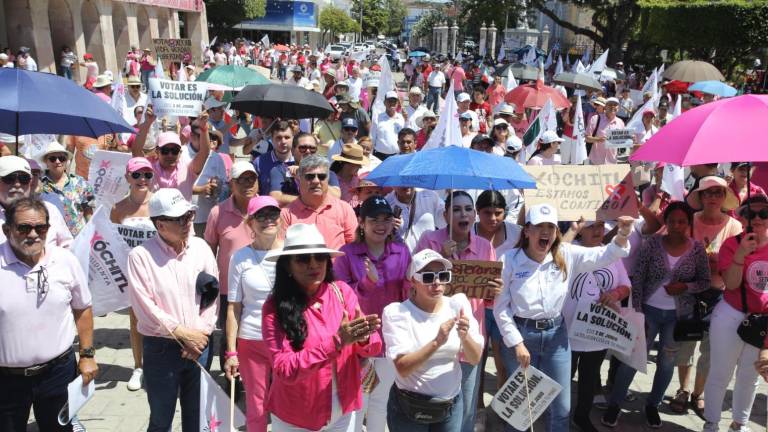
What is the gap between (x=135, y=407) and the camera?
16.6ft

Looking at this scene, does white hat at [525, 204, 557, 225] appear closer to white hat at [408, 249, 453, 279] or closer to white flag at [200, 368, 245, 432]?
white hat at [408, 249, 453, 279]

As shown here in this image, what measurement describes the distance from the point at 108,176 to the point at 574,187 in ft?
13.6

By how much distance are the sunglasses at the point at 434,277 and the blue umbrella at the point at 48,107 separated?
8.53 ft

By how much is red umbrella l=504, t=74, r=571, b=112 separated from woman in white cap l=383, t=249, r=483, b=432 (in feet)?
25.6

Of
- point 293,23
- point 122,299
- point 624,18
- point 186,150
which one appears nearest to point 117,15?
point 624,18

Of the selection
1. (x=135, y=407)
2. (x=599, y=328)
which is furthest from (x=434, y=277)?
(x=135, y=407)

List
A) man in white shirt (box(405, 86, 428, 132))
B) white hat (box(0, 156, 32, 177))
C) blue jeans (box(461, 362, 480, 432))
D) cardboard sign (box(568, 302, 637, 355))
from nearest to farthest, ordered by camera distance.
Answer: blue jeans (box(461, 362, 480, 432)), white hat (box(0, 156, 32, 177)), cardboard sign (box(568, 302, 637, 355)), man in white shirt (box(405, 86, 428, 132))

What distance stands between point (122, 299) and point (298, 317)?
7.13ft

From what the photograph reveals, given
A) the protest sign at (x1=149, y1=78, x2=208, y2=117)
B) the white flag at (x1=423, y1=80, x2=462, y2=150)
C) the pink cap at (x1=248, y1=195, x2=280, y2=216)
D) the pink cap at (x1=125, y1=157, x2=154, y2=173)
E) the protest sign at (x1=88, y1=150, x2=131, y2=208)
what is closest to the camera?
the pink cap at (x1=248, y1=195, x2=280, y2=216)

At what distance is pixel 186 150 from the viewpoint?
644 centimetres

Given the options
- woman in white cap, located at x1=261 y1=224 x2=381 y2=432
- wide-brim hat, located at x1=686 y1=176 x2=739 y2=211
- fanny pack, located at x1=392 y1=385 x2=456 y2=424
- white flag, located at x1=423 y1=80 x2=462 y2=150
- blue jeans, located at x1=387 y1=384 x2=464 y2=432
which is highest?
white flag, located at x1=423 y1=80 x2=462 y2=150

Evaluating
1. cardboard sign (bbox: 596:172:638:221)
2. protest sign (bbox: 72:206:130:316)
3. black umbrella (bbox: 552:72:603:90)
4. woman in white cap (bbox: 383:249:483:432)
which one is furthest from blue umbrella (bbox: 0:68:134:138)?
black umbrella (bbox: 552:72:603:90)

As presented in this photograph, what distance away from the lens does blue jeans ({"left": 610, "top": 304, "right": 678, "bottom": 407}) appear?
16.3 feet

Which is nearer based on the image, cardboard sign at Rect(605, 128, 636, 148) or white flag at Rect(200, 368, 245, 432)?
white flag at Rect(200, 368, 245, 432)
